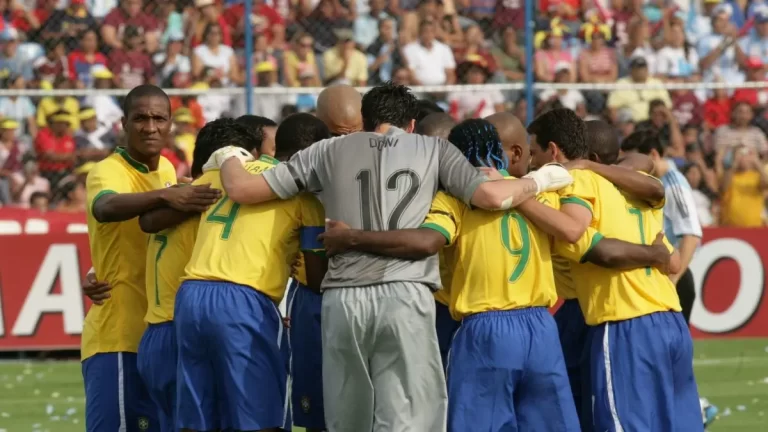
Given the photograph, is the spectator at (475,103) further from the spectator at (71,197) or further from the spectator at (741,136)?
the spectator at (71,197)

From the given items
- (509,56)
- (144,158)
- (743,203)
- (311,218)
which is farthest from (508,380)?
(743,203)

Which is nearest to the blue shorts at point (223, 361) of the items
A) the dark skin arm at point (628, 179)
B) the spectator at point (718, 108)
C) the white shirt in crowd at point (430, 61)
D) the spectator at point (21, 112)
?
the dark skin arm at point (628, 179)

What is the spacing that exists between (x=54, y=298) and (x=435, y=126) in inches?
260

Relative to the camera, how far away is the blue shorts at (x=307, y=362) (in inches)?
267

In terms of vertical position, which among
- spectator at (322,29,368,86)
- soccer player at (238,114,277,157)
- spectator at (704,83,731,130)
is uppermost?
spectator at (322,29,368,86)

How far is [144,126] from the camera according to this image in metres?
6.52

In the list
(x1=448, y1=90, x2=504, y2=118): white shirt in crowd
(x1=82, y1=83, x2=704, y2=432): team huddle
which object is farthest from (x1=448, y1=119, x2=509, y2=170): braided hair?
(x1=448, y1=90, x2=504, y2=118): white shirt in crowd

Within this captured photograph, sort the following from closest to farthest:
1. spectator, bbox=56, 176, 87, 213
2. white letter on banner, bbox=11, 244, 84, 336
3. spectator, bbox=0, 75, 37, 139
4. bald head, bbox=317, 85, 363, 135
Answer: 1. bald head, bbox=317, 85, 363, 135
2. white letter on banner, bbox=11, 244, 84, 336
3. spectator, bbox=56, 176, 87, 213
4. spectator, bbox=0, 75, 37, 139

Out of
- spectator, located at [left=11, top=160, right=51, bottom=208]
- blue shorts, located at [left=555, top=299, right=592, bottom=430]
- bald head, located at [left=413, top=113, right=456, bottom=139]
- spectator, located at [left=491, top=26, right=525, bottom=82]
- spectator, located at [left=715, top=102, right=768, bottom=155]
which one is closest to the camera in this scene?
blue shorts, located at [left=555, top=299, right=592, bottom=430]

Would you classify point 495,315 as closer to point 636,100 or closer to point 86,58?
point 636,100

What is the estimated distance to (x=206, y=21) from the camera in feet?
47.1

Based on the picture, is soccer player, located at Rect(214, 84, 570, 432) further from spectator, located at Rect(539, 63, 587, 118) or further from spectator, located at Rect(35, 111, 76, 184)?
spectator, located at Rect(35, 111, 76, 184)

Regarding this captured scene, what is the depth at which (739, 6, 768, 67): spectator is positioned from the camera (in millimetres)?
15234

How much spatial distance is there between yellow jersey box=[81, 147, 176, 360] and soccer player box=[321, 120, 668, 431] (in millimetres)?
1284
